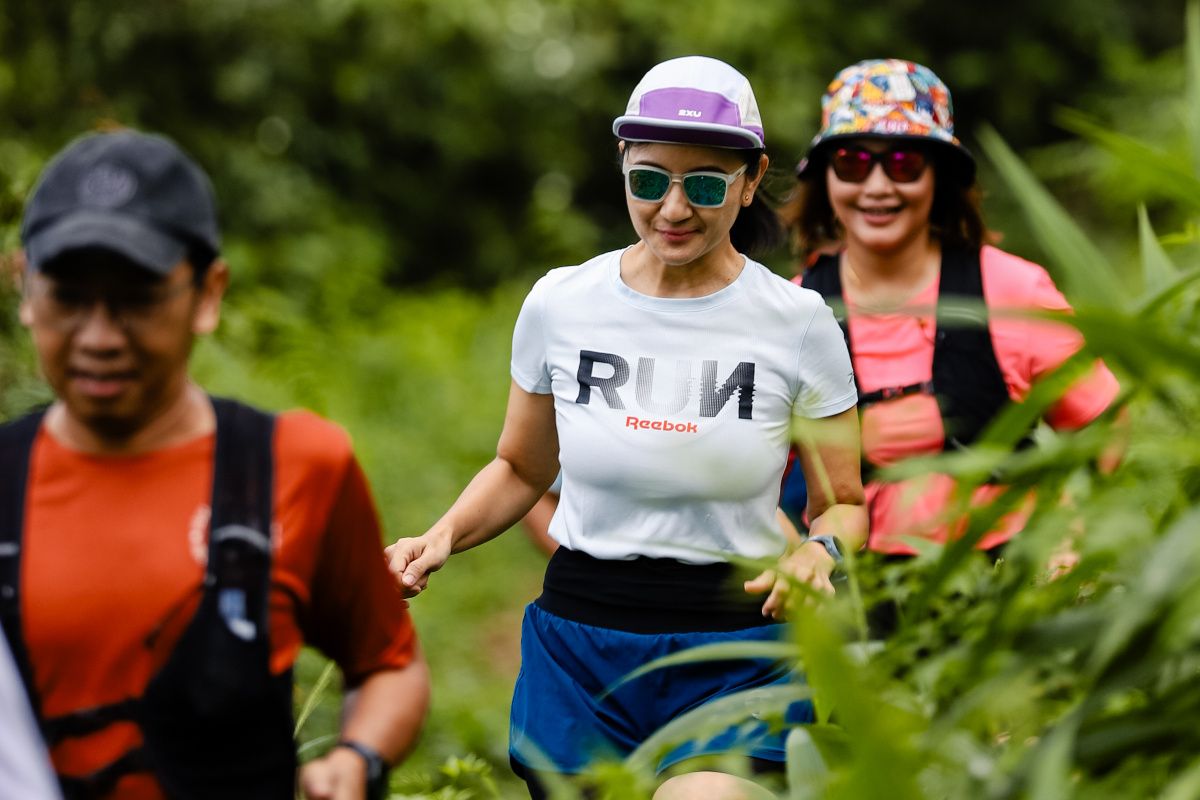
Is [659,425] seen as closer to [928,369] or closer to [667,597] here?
[667,597]

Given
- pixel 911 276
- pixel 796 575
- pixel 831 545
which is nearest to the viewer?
pixel 796 575

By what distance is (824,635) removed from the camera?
215 cm

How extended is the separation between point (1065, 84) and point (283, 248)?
8.60m

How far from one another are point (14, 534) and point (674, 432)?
1514 millimetres

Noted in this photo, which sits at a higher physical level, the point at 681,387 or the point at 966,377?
the point at 681,387

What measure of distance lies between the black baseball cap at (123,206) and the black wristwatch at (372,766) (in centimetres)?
73

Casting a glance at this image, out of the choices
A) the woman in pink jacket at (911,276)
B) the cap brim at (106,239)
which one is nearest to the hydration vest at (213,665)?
the cap brim at (106,239)

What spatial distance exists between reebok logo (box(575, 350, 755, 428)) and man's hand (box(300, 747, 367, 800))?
1248mm

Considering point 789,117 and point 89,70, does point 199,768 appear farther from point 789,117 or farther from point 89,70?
point 789,117

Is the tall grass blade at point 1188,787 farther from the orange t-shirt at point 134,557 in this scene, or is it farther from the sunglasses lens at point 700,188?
the sunglasses lens at point 700,188

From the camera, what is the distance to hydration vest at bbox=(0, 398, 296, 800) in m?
2.38

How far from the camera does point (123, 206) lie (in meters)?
2.38

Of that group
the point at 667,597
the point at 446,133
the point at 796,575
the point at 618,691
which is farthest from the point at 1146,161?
the point at 446,133

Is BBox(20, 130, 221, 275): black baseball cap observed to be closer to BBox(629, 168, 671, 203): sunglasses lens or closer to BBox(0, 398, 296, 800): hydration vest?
BBox(0, 398, 296, 800): hydration vest
